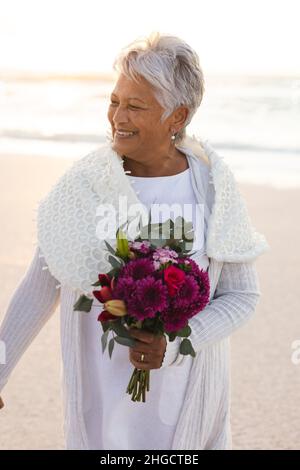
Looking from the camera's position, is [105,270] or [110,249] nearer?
[110,249]

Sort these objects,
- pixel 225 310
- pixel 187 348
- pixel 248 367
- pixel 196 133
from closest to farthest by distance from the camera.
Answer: pixel 187 348
pixel 225 310
pixel 248 367
pixel 196 133

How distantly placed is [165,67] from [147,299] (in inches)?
30.6

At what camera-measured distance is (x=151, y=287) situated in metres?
2.74

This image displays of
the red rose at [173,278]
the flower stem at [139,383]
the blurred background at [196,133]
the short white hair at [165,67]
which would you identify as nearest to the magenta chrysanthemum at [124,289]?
the red rose at [173,278]

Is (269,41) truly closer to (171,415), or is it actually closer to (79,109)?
(79,109)

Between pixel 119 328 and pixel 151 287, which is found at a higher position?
pixel 151 287

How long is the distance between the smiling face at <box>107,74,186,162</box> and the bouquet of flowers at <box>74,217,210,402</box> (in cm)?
32

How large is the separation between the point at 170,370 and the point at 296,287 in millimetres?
5382

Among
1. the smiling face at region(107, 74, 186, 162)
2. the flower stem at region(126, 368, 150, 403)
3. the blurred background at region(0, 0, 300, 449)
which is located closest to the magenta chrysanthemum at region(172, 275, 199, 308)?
the flower stem at region(126, 368, 150, 403)

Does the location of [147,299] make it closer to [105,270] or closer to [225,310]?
[105,270]

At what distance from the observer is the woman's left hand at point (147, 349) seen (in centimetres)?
283

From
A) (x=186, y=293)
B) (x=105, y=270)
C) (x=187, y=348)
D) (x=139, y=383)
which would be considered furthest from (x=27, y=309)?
(x=186, y=293)

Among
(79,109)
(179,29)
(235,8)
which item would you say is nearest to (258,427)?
(79,109)

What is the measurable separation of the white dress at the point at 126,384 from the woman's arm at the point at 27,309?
0.54 ft
